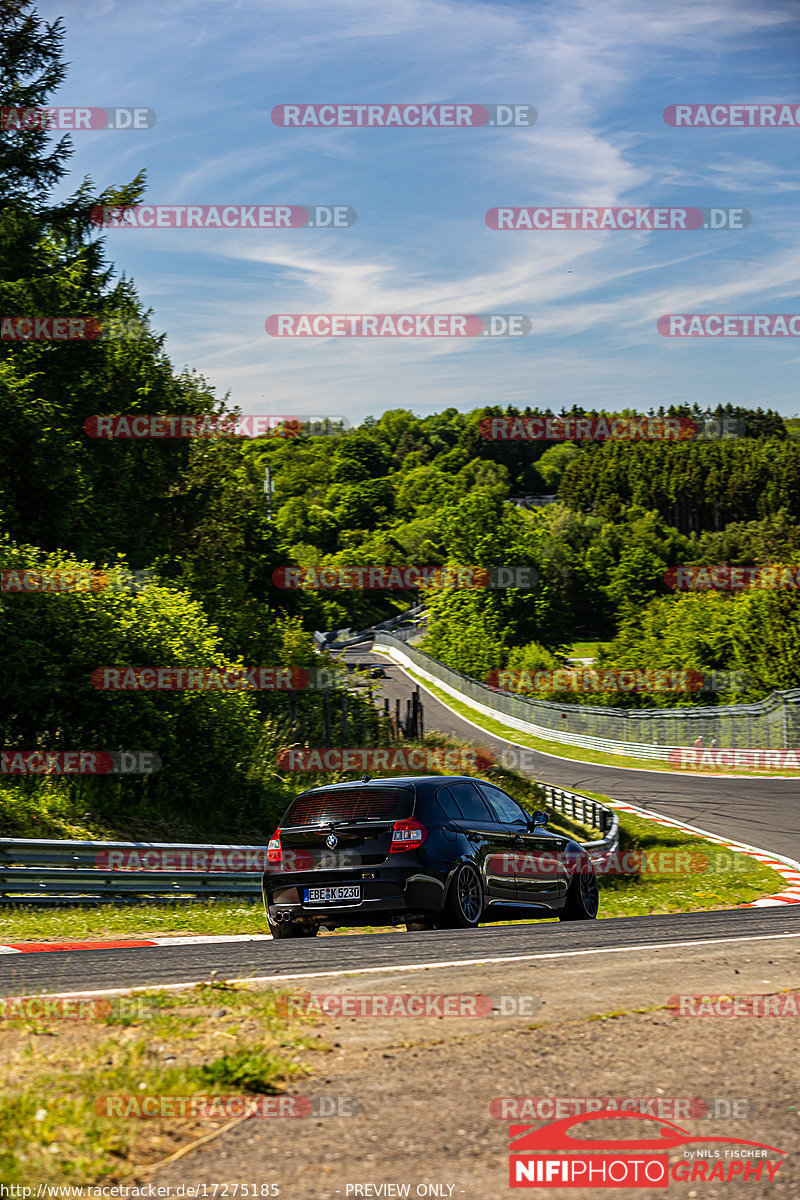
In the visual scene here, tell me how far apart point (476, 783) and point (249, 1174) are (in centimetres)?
740

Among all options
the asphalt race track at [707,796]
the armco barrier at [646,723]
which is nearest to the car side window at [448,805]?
the asphalt race track at [707,796]

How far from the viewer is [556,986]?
6195mm

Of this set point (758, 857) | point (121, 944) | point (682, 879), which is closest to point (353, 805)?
point (121, 944)

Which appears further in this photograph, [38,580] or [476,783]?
[38,580]

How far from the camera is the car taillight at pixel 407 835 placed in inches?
363

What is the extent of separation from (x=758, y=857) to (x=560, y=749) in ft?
93.8

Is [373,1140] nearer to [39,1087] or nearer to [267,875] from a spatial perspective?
[39,1087]

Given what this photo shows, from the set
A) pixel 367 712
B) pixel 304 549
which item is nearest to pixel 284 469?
pixel 304 549

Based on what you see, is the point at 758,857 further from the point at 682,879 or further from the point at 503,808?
the point at 503,808

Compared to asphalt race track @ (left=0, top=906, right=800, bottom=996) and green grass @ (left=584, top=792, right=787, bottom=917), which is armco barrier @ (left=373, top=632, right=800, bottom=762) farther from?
asphalt race track @ (left=0, top=906, right=800, bottom=996)

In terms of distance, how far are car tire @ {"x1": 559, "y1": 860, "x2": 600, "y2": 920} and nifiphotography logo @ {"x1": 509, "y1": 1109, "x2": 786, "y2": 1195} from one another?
7820 millimetres

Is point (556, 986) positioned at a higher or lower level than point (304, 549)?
lower

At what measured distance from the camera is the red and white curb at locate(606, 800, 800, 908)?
16.3 m

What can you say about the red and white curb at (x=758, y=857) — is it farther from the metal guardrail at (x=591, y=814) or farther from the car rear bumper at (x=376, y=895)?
the car rear bumper at (x=376, y=895)
